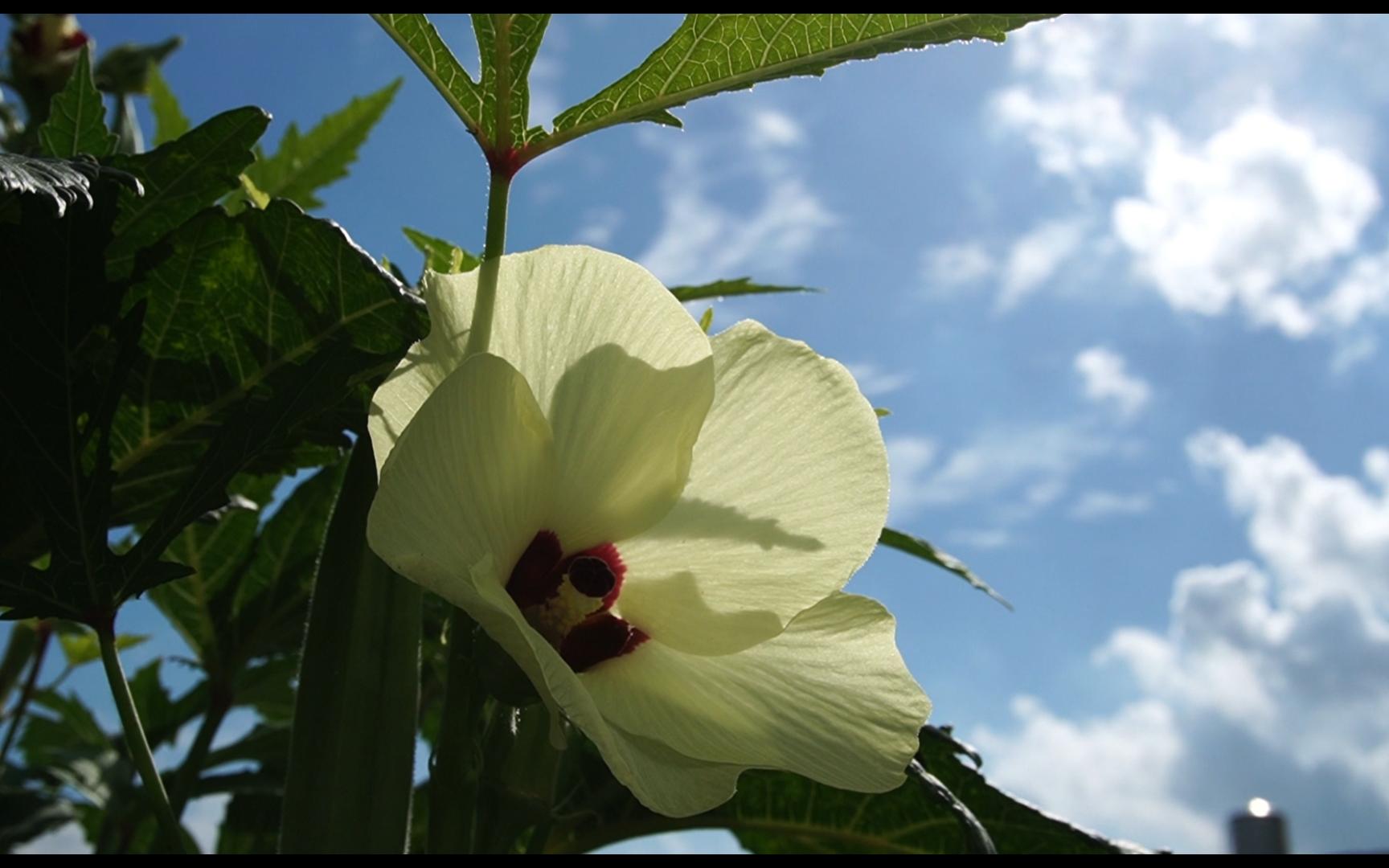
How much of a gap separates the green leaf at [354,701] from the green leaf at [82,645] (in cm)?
114

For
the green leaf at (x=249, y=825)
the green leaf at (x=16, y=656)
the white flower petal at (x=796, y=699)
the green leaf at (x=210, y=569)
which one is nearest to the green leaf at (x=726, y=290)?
the white flower petal at (x=796, y=699)

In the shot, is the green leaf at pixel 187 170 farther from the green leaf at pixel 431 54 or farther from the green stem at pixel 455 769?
the green stem at pixel 455 769

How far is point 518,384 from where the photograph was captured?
594 mm

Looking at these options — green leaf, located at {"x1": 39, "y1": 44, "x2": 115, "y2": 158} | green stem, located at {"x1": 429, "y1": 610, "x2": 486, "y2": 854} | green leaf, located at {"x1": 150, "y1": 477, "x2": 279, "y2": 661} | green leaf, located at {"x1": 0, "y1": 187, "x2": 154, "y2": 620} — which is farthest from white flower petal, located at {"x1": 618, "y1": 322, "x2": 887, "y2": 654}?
green leaf, located at {"x1": 150, "y1": 477, "x2": 279, "y2": 661}

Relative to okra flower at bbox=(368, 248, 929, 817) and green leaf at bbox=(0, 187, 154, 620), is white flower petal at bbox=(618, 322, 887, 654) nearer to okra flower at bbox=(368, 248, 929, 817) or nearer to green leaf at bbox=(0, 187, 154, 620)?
okra flower at bbox=(368, 248, 929, 817)

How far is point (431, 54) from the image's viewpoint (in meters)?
0.71

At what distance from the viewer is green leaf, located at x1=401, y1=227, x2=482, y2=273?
2.63 ft

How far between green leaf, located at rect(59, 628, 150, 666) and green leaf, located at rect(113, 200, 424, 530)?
0.93 meters

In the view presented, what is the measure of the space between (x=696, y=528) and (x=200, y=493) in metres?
0.28

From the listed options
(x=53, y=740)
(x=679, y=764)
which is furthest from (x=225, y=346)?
(x=53, y=740)

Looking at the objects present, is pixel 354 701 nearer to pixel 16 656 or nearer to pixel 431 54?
pixel 431 54

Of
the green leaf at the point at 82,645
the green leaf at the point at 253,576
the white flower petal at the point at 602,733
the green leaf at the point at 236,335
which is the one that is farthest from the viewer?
the green leaf at the point at 82,645

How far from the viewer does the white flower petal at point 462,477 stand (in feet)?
1.76
